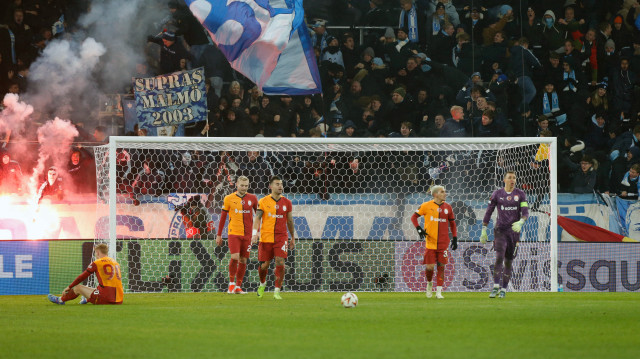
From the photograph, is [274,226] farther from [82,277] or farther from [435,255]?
[82,277]

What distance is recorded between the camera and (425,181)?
16.5 meters

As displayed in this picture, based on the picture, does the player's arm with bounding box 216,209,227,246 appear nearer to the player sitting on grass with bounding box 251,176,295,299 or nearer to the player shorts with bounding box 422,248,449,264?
the player sitting on grass with bounding box 251,176,295,299

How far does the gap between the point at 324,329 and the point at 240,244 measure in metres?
5.91

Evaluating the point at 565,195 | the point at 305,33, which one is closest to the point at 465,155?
the point at 565,195

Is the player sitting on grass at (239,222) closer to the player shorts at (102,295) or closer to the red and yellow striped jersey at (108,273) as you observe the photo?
the red and yellow striped jersey at (108,273)

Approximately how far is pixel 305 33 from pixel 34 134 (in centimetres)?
612

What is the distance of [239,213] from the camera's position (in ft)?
44.5

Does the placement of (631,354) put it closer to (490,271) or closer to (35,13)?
(490,271)

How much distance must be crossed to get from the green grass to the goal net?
3591mm

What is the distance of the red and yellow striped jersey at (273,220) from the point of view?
506 inches

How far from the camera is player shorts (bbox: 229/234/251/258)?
1358 cm

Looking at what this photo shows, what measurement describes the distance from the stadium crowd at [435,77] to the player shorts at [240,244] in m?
3.04

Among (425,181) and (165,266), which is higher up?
(425,181)

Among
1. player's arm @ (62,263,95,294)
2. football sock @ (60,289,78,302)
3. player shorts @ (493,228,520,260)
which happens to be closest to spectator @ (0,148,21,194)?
football sock @ (60,289,78,302)
